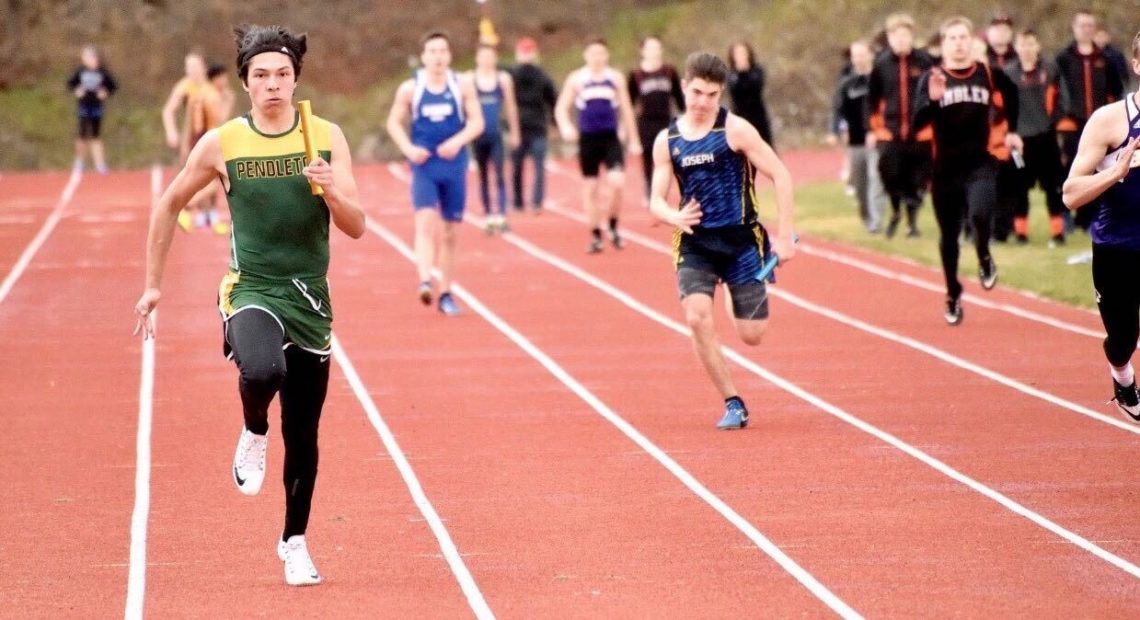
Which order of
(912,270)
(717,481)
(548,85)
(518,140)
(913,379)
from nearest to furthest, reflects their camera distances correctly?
(717,481) < (913,379) < (912,270) < (518,140) < (548,85)

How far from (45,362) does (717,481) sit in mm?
6103

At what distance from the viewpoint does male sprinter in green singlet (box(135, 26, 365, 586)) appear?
6805 mm

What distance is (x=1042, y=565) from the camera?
7379mm

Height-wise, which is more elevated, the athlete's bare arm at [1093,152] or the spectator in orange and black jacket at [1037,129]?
the athlete's bare arm at [1093,152]

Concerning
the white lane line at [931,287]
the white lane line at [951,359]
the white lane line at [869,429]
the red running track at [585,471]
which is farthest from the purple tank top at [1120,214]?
the white lane line at [931,287]

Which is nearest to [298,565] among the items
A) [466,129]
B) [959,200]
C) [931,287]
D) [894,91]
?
[959,200]

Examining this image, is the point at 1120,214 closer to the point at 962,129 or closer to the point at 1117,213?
the point at 1117,213

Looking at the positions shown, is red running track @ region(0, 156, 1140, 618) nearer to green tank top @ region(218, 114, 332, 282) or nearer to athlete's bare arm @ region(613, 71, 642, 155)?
green tank top @ region(218, 114, 332, 282)

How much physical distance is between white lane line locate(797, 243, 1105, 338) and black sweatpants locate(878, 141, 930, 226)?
37.6 inches

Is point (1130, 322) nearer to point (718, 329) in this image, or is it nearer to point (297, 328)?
point (297, 328)

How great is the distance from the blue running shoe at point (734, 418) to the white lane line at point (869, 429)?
0.62 metres

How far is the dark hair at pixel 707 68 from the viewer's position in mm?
10062

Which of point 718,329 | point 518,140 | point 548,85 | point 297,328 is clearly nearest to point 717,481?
point 297,328

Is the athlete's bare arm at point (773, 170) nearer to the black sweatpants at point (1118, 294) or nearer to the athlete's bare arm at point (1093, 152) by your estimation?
the black sweatpants at point (1118, 294)
